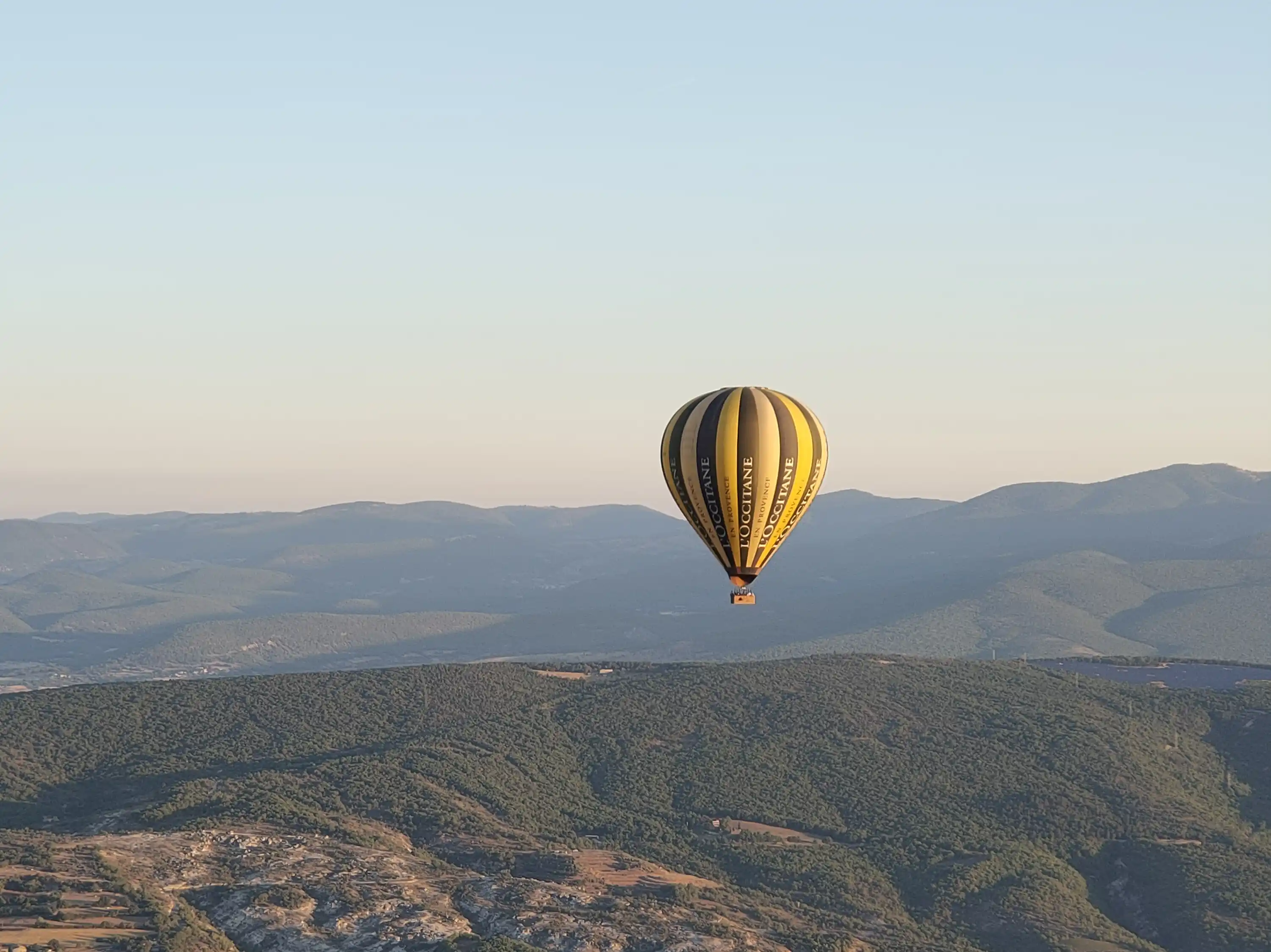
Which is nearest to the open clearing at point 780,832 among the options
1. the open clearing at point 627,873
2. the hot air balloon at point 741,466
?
the open clearing at point 627,873

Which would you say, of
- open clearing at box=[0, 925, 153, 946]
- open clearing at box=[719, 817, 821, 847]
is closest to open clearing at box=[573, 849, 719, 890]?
open clearing at box=[719, 817, 821, 847]

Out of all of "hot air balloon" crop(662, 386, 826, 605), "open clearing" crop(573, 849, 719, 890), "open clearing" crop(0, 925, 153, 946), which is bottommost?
"open clearing" crop(573, 849, 719, 890)

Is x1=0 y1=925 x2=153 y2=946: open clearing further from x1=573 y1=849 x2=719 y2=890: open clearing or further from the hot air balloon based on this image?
the hot air balloon

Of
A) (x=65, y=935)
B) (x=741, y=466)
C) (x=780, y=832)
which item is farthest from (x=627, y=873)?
(x=741, y=466)

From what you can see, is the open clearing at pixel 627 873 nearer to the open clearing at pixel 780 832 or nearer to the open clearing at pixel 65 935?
the open clearing at pixel 780 832

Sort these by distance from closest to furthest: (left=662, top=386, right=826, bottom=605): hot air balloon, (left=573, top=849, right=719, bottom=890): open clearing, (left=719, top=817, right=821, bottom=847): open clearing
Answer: (left=662, top=386, right=826, bottom=605): hot air balloon
(left=573, top=849, right=719, bottom=890): open clearing
(left=719, top=817, right=821, bottom=847): open clearing

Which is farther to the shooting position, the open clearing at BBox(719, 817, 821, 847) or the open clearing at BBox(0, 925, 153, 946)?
the open clearing at BBox(719, 817, 821, 847)

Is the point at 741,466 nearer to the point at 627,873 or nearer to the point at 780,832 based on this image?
the point at 627,873

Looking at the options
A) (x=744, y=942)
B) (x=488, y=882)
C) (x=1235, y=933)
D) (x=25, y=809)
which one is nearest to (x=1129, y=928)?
(x=1235, y=933)
